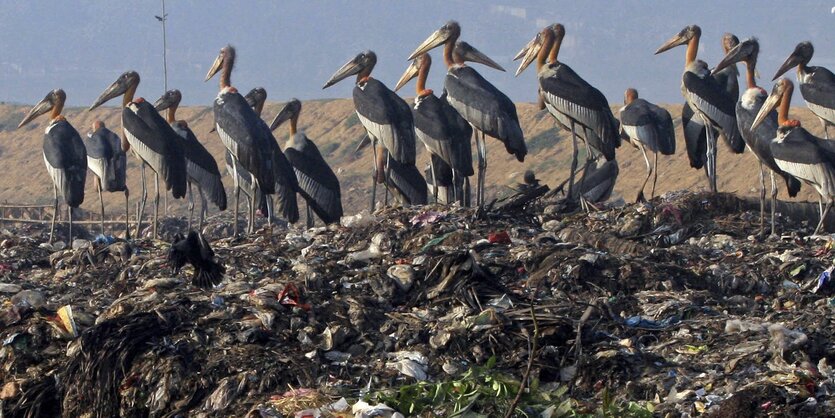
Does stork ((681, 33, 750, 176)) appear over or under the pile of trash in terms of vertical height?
over

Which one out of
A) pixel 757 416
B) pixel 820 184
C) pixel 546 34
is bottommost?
pixel 757 416

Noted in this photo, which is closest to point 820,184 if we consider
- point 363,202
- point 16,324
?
point 16,324

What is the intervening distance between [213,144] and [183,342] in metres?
42.6

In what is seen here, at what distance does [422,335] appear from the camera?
896 cm

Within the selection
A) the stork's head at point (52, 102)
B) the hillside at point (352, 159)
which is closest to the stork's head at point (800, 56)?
the stork's head at point (52, 102)

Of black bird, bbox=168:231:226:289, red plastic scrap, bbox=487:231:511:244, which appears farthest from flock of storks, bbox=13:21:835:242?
black bird, bbox=168:231:226:289

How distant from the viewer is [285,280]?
10.6 meters

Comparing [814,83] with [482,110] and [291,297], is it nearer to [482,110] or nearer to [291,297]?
[482,110]

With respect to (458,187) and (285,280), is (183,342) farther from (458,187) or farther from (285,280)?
(458,187)

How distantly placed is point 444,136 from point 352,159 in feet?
95.8

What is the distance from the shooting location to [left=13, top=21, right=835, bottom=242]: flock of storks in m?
15.8

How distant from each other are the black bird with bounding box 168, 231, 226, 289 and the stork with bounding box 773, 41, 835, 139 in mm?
8039

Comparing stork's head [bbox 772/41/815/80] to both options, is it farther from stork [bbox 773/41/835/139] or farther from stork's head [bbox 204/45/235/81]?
stork's head [bbox 204/45/235/81]

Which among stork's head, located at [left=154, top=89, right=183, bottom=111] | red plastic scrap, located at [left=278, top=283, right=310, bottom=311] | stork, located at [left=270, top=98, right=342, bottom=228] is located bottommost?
red plastic scrap, located at [left=278, top=283, right=310, bottom=311]
